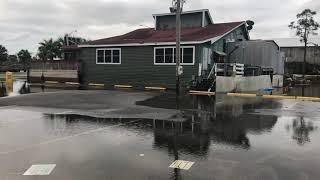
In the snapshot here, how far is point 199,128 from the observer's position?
32.8ft

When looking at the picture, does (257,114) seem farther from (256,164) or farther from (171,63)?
(171,63)

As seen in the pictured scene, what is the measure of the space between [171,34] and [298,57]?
33.0 m

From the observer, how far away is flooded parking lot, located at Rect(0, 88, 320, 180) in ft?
20.2

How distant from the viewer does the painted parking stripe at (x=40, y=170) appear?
6.04 meters

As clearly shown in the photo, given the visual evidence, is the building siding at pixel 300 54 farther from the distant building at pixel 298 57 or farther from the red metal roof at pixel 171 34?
the red metal roof at pixel 171 34

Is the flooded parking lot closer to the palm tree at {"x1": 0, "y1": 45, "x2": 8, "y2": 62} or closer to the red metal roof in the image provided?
the red metal roof

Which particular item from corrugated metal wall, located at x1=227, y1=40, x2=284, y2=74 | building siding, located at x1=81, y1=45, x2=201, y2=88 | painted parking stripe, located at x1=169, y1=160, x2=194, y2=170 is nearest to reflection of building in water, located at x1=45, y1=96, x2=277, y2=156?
painted parking stripe, located at x1=169, y1=160, x2=194, y2=170

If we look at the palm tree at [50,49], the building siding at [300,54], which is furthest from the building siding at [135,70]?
the building siding at [300,54]

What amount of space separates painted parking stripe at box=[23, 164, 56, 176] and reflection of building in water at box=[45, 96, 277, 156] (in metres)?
2.35

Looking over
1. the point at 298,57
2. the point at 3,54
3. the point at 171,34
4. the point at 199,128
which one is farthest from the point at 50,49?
the point at 199,128

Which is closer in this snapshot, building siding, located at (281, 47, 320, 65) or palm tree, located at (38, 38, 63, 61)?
building siding, located at (281, 47, 320, 65)

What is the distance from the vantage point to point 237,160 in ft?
22.3

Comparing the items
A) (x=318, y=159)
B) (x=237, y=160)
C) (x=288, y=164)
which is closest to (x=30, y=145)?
(x=237, y=160)

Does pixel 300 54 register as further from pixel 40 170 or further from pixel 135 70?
pixel 40 170
